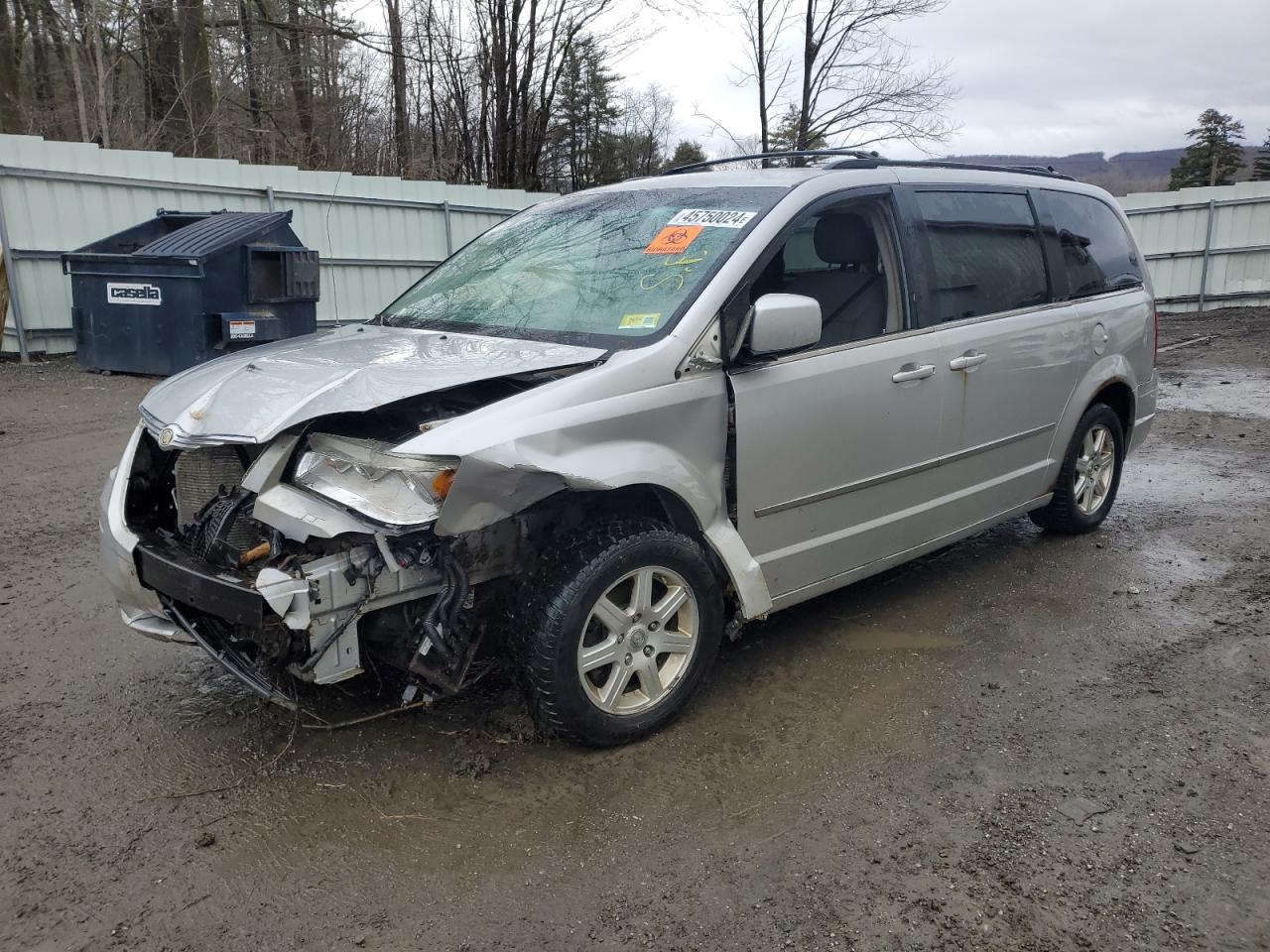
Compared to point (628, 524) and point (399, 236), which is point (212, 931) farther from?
point (399, 236)

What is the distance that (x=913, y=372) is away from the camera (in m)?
4.00

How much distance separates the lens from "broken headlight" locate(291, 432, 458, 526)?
2783 mm

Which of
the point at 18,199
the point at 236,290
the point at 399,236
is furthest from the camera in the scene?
the point at 399,236

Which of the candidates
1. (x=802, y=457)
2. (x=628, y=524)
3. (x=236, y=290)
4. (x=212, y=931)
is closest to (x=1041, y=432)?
(x=802, y=457)

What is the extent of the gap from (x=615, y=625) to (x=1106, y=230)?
3.96 metres

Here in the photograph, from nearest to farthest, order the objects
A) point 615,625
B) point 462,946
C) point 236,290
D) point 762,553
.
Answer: point 462,946 → point 615,625 → point 762,553 → point 236,290

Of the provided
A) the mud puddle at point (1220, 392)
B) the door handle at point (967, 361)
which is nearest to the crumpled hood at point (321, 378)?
the door handle at point (967, 361)

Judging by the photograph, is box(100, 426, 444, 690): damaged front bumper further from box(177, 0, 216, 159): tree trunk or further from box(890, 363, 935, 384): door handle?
box(177, 0, 216, 159): tree trunk

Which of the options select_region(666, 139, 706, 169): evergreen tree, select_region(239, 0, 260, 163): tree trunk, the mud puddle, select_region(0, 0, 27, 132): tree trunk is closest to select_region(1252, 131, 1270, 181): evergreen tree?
select_region(666, 139, 706, 169): evergreen tree

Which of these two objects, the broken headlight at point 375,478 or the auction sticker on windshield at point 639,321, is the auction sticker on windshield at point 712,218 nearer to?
the auction sticker on windshield at point 639,321

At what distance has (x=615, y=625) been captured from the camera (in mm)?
3174

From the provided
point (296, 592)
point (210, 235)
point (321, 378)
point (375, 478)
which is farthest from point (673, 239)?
point (210, 235)

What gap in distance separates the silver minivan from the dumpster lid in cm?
582

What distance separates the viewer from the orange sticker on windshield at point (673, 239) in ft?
12.1
